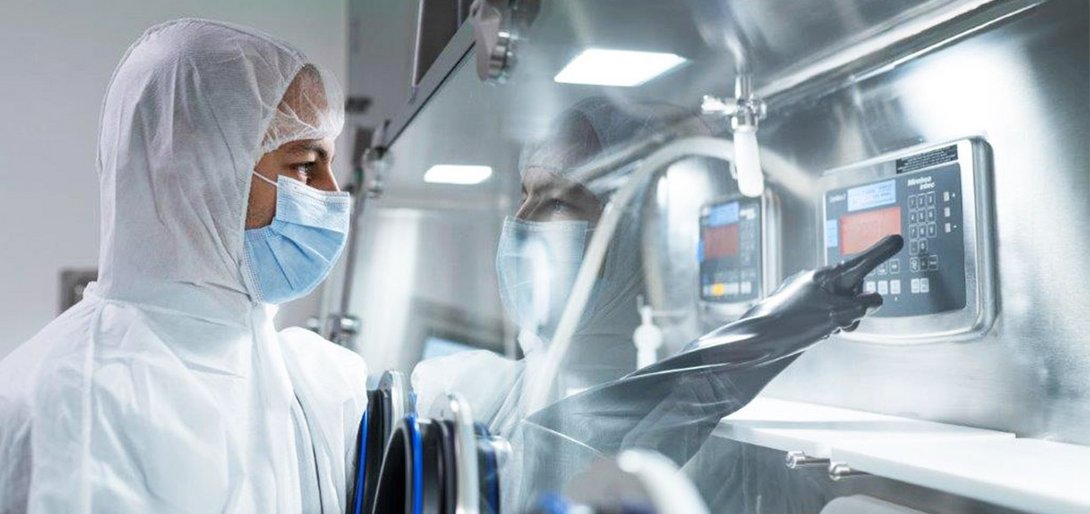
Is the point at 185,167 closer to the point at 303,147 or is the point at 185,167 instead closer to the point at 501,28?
the point at 303,147

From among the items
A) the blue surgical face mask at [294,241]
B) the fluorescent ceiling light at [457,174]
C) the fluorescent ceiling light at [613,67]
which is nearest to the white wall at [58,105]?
the fluorescent ceiling light at [457,174]

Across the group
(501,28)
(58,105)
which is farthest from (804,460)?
(58,105)

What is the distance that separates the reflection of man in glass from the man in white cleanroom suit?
284 millimetres

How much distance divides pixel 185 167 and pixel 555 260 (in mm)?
474

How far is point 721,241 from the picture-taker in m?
1.36

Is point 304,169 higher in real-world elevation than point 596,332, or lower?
higher

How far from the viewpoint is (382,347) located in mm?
1416

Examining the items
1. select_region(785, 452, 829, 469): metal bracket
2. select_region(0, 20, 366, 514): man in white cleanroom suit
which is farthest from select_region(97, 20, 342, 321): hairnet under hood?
select_region(785, 452, 829, 469): metal bracket

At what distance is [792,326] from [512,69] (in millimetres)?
399

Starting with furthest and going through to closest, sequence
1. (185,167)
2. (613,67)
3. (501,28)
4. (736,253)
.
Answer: (736,253) → (185,167) → (613,67) → (501,28)

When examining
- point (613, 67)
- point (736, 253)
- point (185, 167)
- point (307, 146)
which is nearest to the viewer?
point (613, 67)

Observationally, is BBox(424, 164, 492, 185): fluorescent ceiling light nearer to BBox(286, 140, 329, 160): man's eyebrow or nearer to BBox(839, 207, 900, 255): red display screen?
BBox(286, 140, 329, 160): man's eyebrow

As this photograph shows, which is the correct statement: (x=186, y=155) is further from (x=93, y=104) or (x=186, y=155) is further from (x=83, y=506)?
(x=93, y=104)

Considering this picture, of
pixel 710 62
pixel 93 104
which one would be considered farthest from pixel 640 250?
pixel 93 104
